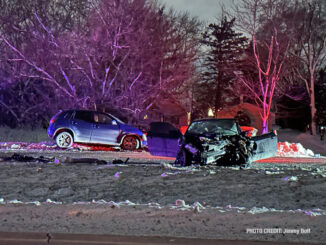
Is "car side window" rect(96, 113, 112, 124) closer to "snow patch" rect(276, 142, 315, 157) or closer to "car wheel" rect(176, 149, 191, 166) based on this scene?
"car wheel" rect(176, 149, 191, 166)

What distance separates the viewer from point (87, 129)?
17.9 meters

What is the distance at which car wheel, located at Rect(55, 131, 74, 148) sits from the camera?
59.3 feet

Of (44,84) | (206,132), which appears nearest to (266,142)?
(206,132)

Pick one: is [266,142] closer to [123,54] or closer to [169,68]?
[123,54]

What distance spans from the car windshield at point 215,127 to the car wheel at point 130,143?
6.61 meters

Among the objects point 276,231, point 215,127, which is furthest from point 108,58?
point 276,231

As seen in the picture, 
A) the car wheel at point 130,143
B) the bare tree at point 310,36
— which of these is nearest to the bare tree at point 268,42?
the bare tree at point 310,36

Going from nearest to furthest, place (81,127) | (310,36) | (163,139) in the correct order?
(163,139) < (81,127) < (310,36)

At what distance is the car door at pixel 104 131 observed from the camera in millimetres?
18000

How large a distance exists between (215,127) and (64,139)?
857cm

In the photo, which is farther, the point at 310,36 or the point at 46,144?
the point at 310,36

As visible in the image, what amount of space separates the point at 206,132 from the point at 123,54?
17650 mm

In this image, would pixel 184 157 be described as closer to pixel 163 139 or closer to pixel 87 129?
pixel 163 139

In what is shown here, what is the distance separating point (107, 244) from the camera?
5074 mm
